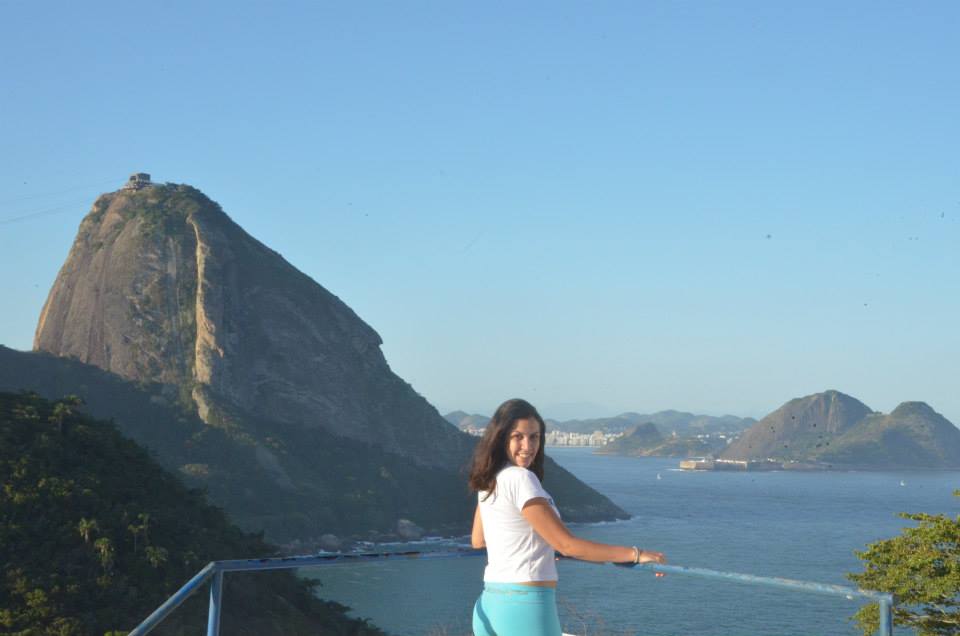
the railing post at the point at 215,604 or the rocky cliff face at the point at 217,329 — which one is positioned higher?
the rocky cliff face at the point at 217,329

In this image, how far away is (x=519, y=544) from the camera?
298cm

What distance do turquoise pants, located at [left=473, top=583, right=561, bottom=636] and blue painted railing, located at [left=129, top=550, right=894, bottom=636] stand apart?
1.04 feet

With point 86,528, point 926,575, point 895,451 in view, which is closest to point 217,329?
point 86,528

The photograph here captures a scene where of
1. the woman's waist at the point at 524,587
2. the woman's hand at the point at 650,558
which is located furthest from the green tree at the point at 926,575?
the woman's waist at the point at 524,587

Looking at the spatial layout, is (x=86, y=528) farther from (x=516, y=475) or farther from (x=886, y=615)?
(x=886, y=615)

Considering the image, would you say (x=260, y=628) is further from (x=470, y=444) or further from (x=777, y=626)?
(x=470, y=444)

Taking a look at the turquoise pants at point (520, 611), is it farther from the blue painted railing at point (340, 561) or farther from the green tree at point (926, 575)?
the green tree at point (926, 575)

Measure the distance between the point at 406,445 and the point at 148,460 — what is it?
76.7m

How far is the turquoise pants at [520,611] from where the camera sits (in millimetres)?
2953

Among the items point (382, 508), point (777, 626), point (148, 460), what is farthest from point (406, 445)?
point (148, 460)

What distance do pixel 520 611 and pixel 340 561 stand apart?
749 millimetres

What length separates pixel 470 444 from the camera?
115 metres

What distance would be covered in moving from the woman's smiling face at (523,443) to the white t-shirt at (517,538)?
0.06 m

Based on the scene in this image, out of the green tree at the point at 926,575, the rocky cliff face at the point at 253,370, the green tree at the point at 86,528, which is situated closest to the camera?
the green tree at the point at 926,575
